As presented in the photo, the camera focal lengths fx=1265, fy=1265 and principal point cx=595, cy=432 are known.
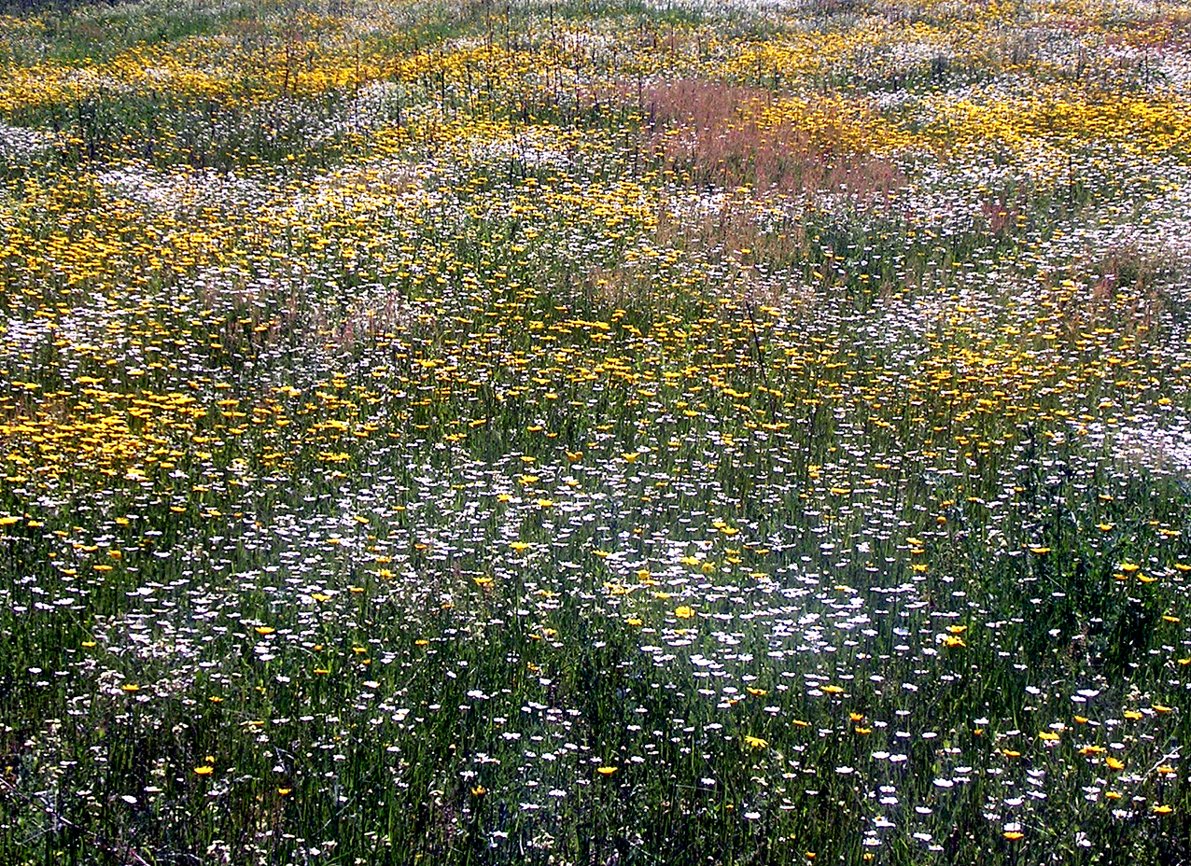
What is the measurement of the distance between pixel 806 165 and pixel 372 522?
365 inches

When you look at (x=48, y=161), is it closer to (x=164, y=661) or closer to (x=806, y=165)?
(x=806, y=165)

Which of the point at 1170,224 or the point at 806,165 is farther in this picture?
the point at 806,165

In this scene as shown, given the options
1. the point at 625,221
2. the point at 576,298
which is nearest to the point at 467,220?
the point at 625,221

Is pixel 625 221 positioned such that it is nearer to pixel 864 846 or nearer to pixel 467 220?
pixel 467 220

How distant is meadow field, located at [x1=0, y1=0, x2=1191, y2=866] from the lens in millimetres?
3426

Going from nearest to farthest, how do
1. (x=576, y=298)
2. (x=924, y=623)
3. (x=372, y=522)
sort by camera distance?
1. (x=924, y=623)
2. (x=372, y=522)
3. (x=576, y=298)

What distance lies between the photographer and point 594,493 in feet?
19.0

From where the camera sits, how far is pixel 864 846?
3258 millimetres

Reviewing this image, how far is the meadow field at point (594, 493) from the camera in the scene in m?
3.43

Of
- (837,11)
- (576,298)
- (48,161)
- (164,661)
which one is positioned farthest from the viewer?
(837,11)

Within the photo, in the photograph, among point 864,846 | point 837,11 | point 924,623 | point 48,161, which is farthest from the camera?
point 837,11

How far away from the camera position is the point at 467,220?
1116cm

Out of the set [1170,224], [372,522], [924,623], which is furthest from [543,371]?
[1170,224]

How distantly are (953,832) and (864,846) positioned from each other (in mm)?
247
